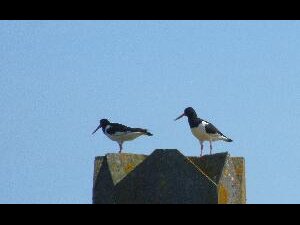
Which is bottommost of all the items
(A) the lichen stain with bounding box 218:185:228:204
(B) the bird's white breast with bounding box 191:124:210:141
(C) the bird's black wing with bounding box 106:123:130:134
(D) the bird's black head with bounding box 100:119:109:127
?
(A) the lichen stain with bounding box 218:185:228:204

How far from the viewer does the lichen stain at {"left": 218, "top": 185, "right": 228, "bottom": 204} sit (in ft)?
42.3

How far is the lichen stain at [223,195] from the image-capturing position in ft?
42.3

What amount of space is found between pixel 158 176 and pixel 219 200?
1482mm

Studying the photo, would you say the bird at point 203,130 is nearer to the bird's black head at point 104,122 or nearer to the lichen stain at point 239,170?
the lichen stain at point 239,170

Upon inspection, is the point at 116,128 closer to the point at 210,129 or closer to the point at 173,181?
the point at 210,129

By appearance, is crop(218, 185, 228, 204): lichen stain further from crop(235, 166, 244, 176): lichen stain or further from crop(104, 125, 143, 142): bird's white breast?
crop(104, 125, 143, 142): bird's white breast

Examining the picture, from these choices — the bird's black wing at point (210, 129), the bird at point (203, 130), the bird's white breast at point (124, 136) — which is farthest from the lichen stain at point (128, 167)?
the bird's white breast at point (124, 136)

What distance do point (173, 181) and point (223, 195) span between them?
1104 mm

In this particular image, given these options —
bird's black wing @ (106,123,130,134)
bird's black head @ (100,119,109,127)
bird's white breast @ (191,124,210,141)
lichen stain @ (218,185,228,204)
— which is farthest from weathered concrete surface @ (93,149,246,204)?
bird's black head @ (100,119,109,127)
